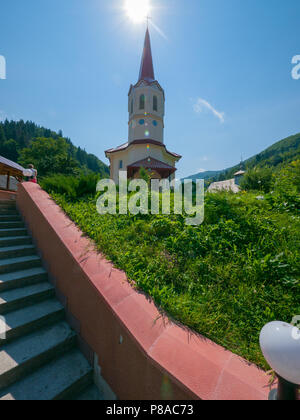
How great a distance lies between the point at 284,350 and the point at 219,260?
1484 mm

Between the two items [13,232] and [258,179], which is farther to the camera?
[258,179]

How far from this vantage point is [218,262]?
233cm

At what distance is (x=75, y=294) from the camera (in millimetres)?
2316

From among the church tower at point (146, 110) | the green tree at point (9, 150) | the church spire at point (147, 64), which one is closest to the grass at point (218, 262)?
the church tower at point (146, 110)

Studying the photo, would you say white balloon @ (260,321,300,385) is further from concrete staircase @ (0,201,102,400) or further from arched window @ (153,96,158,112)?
arched window @ (153,96,158,112)

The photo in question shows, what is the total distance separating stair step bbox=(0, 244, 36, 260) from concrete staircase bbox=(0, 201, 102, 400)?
0.5 inches

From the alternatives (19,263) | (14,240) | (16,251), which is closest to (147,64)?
(14,240)

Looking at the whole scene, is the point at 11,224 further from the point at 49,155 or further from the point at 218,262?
the point at 49,155

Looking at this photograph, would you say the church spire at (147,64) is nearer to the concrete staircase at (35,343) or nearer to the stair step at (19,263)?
the stair step at (19,263)

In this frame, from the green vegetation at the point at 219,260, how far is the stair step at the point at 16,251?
39.0 inches

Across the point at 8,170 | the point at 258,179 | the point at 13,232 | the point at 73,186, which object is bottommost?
the point at 13,232

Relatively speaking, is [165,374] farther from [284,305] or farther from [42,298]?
[42,298]
